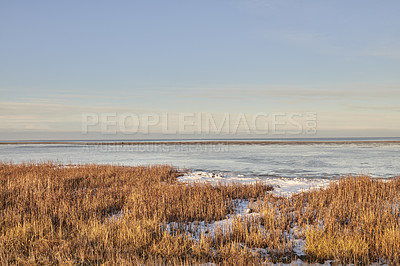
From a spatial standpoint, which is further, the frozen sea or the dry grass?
the frozen sea

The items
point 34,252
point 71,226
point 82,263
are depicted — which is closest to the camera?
point 82,263

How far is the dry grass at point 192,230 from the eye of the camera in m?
5.63

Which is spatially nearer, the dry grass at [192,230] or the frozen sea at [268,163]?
the dry grass at [192,230]

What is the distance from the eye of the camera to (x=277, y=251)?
6.03 m

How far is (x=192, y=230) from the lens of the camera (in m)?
7.34

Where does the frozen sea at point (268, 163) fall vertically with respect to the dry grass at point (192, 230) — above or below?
below

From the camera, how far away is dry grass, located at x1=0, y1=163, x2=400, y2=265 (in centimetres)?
563

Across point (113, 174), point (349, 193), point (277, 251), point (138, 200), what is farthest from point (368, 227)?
point (113, 174)

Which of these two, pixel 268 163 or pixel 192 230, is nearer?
pixel 192 230

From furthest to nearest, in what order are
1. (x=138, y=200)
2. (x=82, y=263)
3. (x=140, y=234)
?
(x=138, y=200), (x=140, y=234), (x=82, y=263)

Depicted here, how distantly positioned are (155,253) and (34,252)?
2.31m

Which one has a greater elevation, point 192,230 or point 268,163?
point 192,230

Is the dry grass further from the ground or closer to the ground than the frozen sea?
further from the ground

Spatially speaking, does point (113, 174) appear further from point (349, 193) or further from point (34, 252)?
point (349, 193)
